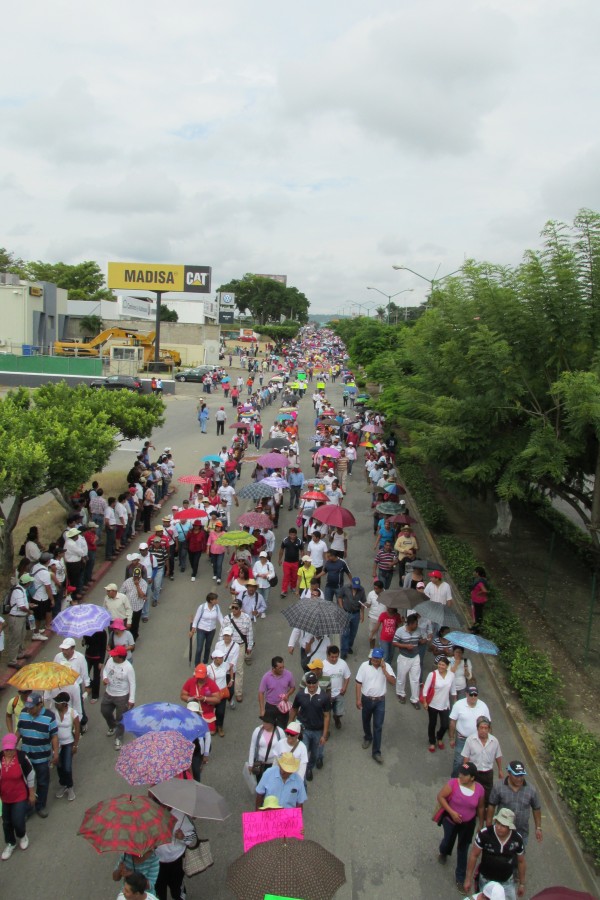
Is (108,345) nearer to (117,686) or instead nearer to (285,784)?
(117,686)

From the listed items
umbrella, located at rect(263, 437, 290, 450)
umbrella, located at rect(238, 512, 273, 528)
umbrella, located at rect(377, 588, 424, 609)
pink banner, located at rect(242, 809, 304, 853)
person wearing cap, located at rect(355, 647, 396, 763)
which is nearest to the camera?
pink banner, located at rect(242, 809, 304, 853)

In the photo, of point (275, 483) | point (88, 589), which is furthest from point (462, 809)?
point (275, 483)

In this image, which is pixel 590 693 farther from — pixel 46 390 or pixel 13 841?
pixel 46 390

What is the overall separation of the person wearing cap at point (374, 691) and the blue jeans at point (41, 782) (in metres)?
3.26

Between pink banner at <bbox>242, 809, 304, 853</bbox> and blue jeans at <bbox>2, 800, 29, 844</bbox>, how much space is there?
2264 millimetres

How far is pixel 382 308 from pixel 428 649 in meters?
Result: 85.4

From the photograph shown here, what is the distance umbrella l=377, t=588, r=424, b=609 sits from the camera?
9.08 m

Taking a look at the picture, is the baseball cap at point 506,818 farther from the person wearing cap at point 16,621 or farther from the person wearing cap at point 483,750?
the person wearing cap at point 16,621

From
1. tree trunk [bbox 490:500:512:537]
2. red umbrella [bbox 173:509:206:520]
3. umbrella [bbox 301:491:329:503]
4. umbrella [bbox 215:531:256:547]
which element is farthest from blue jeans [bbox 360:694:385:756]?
tree trunk [bbox 490:500:512:537]

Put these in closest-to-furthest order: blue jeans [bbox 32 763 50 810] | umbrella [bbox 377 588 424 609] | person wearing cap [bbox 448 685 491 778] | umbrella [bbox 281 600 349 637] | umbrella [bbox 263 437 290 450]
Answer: blue jeans [bbox 32 763 50 810] < person wearing cap [bbox 448 685 491 778] < umbrella [bbox 281 600 349 637] < umbrella [bbox 377 588 424 609] < umbrella [bbox 263 437 290 450]

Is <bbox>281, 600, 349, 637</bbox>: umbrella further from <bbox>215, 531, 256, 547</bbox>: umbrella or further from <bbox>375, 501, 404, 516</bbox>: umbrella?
<bbox>375, 501, 404, 516</bbox>: umbrella

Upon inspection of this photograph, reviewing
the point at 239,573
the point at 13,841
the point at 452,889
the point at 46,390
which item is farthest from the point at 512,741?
the point at 46,390

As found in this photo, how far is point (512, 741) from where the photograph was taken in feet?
27.6

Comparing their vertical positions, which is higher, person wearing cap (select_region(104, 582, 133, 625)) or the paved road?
person wearing cap (select_region(104, 582, 133, 625))
